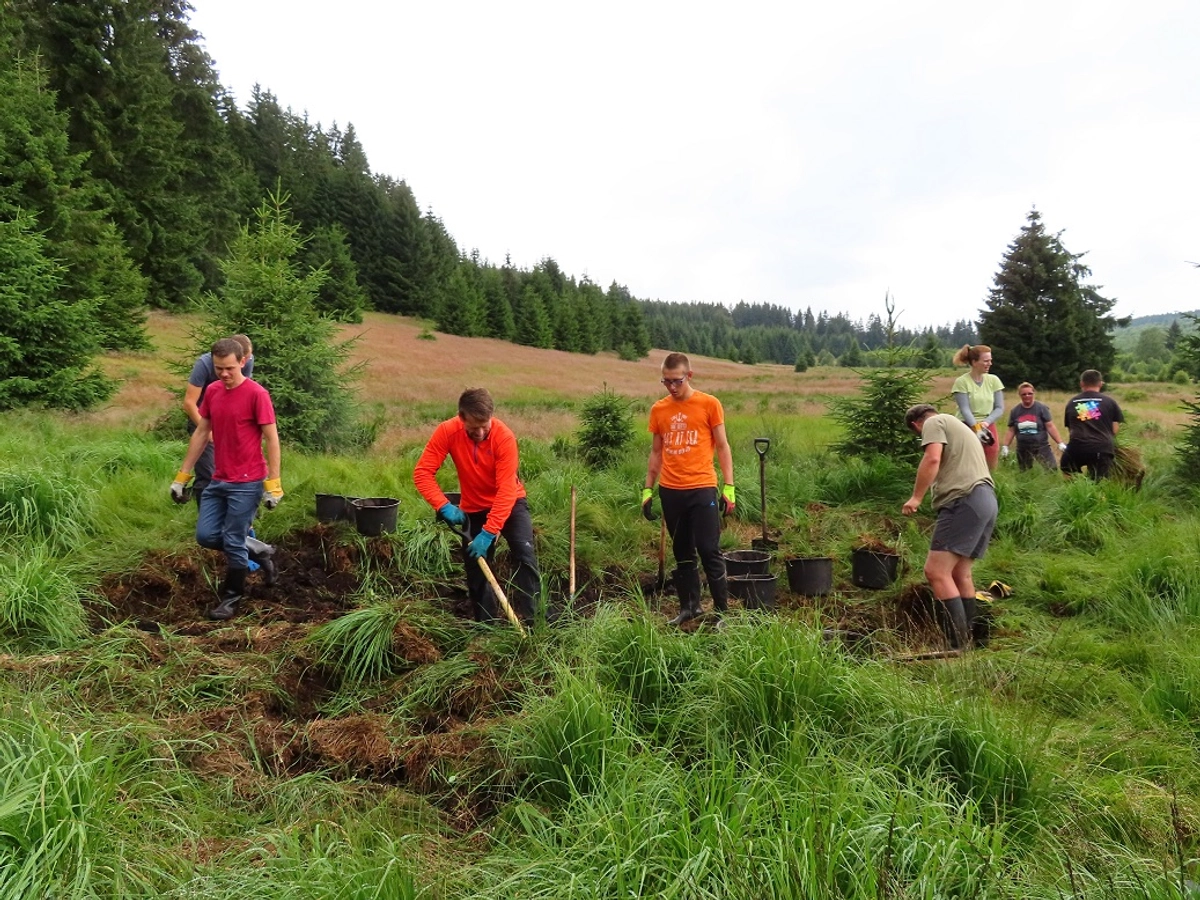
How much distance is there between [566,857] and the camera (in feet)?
6.68

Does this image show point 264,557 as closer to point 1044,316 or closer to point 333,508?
point 333,508

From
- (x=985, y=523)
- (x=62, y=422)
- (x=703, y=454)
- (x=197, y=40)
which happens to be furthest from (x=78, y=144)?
(x=985, y=523)

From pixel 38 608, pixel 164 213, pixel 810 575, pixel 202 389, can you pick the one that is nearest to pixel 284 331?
pixel 202 389

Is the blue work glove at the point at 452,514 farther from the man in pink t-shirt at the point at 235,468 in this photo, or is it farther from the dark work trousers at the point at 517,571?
the man in pink t-shirt at the point at 235,468

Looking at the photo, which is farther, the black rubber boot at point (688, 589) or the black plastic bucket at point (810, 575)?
the black plastic bucket at point (810, 575)

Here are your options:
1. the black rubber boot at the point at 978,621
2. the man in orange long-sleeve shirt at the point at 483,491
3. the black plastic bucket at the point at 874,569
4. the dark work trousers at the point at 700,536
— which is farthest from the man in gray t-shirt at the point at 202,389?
the black rubber boot at the point at 978,621

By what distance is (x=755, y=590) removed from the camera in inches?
193

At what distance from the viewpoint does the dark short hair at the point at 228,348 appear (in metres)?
4.49

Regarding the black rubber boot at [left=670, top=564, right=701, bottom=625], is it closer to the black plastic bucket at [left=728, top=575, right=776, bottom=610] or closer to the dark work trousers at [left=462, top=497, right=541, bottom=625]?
the black plastic bucket at [left=728, top=575, right=776, bottom=610]

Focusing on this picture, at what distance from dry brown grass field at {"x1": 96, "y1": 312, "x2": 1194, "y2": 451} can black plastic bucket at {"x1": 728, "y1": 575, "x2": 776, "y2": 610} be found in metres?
6.89

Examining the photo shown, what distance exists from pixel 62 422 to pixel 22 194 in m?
7.62

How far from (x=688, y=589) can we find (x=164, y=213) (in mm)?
31193

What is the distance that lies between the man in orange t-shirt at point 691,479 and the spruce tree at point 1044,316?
95.5 feet

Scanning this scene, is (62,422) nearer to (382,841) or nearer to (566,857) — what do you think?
(382,841)
